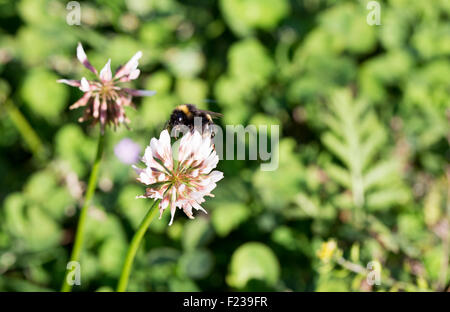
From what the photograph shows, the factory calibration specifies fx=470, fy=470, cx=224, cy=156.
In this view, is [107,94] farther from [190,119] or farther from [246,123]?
[246,123]

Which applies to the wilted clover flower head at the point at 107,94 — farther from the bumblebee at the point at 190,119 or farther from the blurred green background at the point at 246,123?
the blurred green background at the point at 246,123

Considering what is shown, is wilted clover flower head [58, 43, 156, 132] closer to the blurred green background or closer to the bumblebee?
the bumblebee

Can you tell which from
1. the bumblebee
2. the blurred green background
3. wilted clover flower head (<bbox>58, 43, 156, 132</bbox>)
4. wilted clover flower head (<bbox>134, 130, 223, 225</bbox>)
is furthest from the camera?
the blurred green background

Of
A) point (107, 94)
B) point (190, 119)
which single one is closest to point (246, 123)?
point (190, 119)

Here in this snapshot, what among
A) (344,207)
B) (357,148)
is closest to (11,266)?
(344,207)

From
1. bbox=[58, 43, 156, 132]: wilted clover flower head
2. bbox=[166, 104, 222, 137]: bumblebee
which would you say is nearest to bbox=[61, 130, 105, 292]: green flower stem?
bbox=[58, 43, 156, 132]: wilted clover flower head

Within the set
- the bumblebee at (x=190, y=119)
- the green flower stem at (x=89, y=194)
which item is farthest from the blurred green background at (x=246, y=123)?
the bumblebee at (x=190, y=119)
